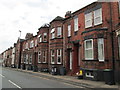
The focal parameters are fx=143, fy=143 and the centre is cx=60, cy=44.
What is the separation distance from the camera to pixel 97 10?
1541 cm

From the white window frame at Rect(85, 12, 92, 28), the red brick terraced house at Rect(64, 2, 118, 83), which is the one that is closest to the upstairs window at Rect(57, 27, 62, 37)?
the red brick terraced house at Rect(64, 2, 118, 83)

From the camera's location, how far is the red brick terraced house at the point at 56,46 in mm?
21766

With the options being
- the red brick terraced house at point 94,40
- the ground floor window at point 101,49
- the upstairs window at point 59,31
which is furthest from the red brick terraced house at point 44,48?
the ground floor window at point 101,49

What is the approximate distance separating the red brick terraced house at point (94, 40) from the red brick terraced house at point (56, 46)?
322 centimetres

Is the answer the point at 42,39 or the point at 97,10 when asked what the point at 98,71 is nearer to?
the point at 97,10

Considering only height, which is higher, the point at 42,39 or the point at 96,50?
the point at 42,39

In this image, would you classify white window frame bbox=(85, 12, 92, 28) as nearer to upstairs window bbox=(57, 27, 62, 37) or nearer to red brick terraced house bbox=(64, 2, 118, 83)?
red brick terraced house bbox=(64, 2, 118, 83)

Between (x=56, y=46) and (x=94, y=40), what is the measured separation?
890cm

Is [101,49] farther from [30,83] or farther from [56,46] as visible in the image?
[56,46]

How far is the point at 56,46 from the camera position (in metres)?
22.4

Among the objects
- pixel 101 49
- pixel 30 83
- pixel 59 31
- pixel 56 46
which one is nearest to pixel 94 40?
pixel 101 49

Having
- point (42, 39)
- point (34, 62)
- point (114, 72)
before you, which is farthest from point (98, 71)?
point (34, 62)

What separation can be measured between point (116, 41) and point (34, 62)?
23.0 m

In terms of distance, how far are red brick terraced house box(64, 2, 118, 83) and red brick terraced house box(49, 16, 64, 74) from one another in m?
3.22
